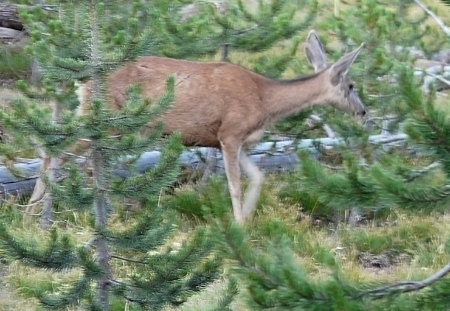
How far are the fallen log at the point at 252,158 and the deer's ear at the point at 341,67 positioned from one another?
0.63 metres

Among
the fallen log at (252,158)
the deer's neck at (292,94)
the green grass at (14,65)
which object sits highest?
the deer's neck at (292,94)

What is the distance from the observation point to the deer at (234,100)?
30.7 feet

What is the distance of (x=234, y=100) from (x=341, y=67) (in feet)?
3.72

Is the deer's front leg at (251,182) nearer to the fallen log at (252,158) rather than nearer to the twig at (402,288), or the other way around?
the fallen log at (252,158)

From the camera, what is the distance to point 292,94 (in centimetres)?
1012

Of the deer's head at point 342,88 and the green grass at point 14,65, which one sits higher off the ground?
the deer's head at point 342,88

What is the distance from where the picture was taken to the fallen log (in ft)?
30.9

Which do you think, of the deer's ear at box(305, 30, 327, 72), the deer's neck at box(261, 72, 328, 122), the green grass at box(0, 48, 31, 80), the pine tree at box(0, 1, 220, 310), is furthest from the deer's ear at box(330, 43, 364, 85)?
the green grass at box(0, 48, 31, 80)

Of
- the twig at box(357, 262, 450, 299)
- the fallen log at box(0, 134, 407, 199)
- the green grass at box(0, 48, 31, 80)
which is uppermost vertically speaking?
the twig at box(357, 262, 450, 299)

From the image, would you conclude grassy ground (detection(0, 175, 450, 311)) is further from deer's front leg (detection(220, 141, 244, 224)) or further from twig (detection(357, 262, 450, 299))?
twig (detection(357, 262, 450, 299))

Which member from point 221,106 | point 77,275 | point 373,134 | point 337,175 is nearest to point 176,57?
point 221,106

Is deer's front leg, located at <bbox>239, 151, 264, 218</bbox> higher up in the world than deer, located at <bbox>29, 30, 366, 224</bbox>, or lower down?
lower down

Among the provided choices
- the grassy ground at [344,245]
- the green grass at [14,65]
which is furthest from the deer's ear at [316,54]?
the green grass at [14,65]

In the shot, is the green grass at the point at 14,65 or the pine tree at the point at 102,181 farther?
the green grass at the point at 14,65
